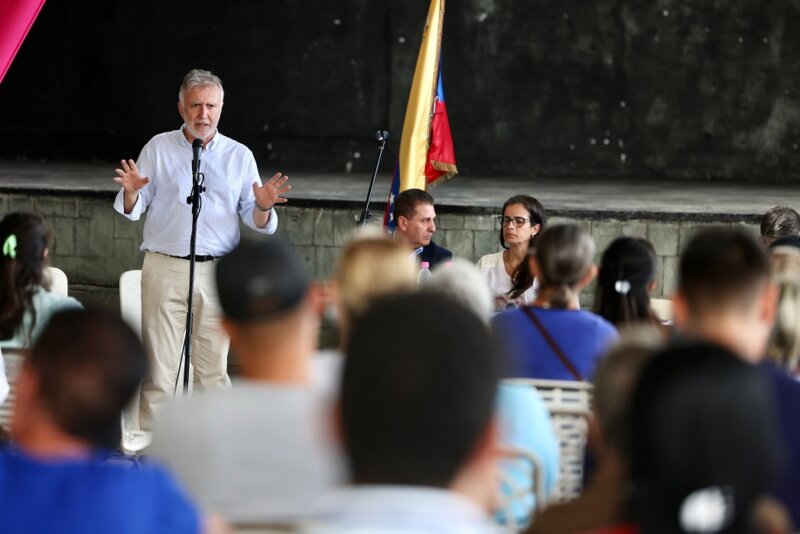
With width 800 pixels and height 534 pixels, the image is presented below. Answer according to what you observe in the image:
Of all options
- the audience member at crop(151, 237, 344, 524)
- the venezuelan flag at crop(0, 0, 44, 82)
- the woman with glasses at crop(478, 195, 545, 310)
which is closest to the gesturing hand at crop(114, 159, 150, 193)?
the venezuelan flag at crop(0, 0, 44, 82)

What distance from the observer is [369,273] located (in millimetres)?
2459

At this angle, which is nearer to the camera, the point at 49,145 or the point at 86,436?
the point at 86,436

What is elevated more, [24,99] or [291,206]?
[24,99]

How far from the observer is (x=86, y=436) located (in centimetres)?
150

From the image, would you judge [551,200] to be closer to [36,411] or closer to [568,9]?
[568,9]

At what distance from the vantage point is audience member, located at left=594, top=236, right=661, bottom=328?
309 cm

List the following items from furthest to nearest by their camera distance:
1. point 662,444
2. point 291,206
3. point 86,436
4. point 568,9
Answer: point 568,9, point 291,206, point 86,436, point 662,444

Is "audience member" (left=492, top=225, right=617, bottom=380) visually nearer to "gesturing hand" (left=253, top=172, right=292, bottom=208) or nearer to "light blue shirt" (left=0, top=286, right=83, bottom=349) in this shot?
"light blue shirt" (left=0, top=286, right=83, bottom=349)

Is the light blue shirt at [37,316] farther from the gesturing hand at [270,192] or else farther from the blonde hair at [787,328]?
the blonde hair at [787,328]

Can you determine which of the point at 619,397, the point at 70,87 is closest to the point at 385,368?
the point at 619,397

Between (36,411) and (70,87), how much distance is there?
32.0 feet

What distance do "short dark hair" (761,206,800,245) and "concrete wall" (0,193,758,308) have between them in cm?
136

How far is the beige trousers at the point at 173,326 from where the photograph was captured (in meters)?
5.06

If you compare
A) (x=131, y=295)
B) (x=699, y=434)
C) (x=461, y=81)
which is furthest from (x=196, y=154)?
(x=461, y=81)
